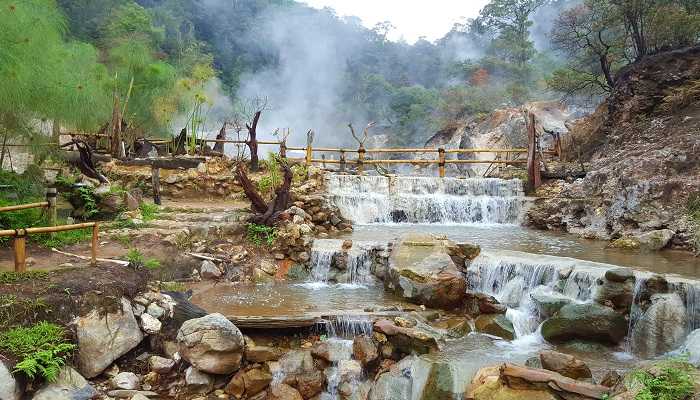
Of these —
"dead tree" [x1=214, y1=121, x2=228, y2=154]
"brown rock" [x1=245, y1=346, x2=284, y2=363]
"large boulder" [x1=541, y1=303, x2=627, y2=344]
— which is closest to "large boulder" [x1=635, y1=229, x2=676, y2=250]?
"large boulder" [x1=541, y1=303, x2=627, y2=344]

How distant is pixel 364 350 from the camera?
195 inches

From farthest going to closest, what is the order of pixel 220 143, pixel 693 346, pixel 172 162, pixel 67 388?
pixel 220 143
pixel 172 162
pixel 693 346
pixel 67 388

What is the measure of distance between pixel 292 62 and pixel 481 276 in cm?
3247

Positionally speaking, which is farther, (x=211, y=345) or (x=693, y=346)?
(x=693, y=346)

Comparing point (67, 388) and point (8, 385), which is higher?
point (8, 385)

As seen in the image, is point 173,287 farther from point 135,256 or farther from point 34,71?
point 34,71

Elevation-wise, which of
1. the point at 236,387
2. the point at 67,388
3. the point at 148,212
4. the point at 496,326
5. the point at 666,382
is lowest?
the point at 236,387

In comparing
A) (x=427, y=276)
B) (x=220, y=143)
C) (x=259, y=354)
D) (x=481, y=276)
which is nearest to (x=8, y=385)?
(x=259, y=354)

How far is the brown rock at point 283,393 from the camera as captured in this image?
14.5 ft

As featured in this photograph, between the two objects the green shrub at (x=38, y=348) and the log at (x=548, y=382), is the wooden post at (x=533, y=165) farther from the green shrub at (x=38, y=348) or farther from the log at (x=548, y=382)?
the green shrub at (x=38, y=348)

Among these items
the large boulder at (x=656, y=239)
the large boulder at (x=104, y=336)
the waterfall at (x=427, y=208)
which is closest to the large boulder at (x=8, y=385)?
the large boulder at (x=104, y=336)

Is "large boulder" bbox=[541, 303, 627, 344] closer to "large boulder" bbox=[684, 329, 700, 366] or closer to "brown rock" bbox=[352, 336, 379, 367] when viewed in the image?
"large boulder" bbox=[684, 329, 700, 366]

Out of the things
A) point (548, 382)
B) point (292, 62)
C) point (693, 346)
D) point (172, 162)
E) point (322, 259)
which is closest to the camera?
point (548, 382)

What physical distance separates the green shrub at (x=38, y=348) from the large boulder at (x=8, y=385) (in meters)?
0.07
